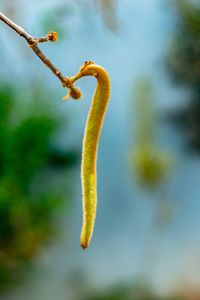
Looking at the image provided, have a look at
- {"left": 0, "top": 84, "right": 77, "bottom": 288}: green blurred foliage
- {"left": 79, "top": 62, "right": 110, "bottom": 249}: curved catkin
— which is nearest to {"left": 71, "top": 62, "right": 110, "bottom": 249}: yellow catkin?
{"left": 79, "top": 62, "right": 110, "bottom": 249}: curved catkin

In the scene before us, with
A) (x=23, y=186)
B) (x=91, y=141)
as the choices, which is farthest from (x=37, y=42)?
(x=23, y=186)

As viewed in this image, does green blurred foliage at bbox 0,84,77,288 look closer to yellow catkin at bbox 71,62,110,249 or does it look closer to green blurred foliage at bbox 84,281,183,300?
green blurred foliage at bbox 84,281,183,300

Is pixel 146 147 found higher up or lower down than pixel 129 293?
higher up

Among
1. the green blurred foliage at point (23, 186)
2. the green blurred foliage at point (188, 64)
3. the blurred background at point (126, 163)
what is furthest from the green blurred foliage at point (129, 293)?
the green blurred foliage at point (188, 64)

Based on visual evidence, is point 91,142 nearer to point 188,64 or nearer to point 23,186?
point 23,186

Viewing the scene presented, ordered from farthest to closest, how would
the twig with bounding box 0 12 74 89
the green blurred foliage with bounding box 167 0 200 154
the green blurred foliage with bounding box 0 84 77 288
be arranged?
the green blurred foliage with bounding box 167 0 200 154 → the green blurred foliage with bounding box 0 84 77 288 → the twig with bounding box 0 12 74 89

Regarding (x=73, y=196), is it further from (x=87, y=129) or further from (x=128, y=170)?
(x=87, y=129)

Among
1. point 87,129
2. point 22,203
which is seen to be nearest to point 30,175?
point 22,203
